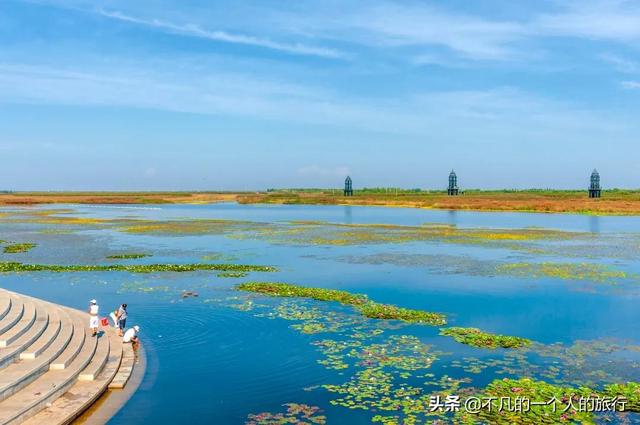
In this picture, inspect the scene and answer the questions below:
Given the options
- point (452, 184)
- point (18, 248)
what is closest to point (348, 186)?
point (452, 184)

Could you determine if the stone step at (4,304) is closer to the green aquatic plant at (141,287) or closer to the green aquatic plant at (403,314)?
the green aquatic plant at (141,287)

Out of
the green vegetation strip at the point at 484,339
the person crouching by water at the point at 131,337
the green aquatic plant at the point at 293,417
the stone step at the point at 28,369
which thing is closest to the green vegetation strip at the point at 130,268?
the person crouching by water at the point at 131,337

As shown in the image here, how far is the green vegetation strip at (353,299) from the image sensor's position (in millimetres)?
23562

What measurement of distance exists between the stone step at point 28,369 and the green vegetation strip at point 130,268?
1894 centimetres

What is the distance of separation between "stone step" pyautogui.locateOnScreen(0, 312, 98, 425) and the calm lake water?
1837 mm

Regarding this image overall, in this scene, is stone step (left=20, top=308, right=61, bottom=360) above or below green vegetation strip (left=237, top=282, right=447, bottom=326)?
above

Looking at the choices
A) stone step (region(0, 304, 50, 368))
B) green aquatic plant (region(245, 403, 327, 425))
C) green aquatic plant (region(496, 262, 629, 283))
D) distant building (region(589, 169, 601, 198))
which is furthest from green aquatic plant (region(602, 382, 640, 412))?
distant building (region(589, 169, 601, 198))

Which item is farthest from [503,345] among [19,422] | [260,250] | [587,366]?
[260,250]

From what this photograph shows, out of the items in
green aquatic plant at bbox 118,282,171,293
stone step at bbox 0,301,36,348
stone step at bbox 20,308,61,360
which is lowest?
green aquatic plant at bbox 118,282,171,293

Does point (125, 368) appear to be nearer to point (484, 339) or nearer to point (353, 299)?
point (353, 299)

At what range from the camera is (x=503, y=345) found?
19.6 meters

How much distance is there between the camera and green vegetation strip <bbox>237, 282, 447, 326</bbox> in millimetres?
23562

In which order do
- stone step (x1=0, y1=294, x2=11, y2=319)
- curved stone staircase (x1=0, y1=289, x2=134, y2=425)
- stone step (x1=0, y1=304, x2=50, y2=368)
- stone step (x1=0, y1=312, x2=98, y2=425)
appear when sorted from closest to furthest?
stone step (x1=0, y1=312, x2=98, y2=425) → curved stone staircase (x1=0, y1=289, x2=134, y2=425) → stone step (x1=0, y1=304, x2=50, y2=368) → stone step (x1=0, y1=294, x2=11, y2=319)

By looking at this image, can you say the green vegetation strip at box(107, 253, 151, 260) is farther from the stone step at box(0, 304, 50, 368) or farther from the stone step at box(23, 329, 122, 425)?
the stone step at box(23, 329, 122, 425)
